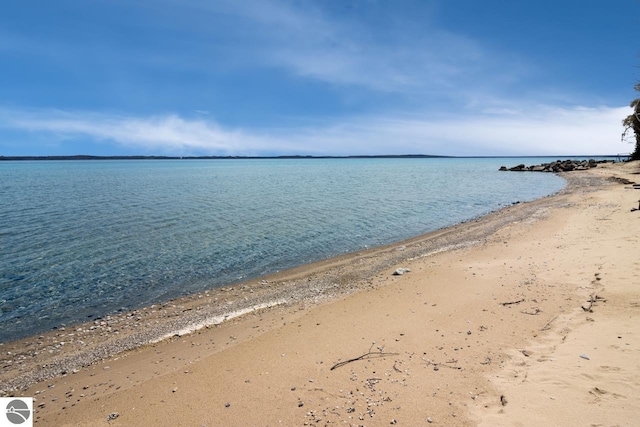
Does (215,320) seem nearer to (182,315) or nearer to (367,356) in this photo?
(182,315)

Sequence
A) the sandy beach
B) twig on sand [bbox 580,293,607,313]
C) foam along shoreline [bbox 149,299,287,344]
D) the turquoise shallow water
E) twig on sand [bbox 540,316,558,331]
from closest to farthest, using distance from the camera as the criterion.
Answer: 1. the sandy beach
2. twig on sand [bbox 540,316,558,331]
3. twig on sand [bbox 580,293,607,313]
4. foam along shoreline [bbox 149,299,287,344]
5. the turquoise shallow water

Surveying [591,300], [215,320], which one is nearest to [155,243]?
[215,320]

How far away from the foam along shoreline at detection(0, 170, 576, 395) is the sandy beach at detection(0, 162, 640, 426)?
6cm

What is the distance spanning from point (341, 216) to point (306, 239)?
23.3ft

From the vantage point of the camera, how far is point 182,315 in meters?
9.88

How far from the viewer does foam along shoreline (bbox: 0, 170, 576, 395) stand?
24.8 ft

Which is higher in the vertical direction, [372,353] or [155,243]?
[372,353]

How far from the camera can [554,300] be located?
832cm

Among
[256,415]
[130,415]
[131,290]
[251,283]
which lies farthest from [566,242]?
[131,290]

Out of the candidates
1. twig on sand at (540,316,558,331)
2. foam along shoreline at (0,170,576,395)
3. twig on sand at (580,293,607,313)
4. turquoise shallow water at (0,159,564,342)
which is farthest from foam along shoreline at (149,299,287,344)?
twig on sand at (580,293,607,313)

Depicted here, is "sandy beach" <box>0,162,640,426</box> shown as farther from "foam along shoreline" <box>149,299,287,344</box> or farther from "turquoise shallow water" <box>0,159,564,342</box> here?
"turquoise shallow water" <box>0,159,564,342</box>

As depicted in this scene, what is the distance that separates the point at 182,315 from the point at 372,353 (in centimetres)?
617

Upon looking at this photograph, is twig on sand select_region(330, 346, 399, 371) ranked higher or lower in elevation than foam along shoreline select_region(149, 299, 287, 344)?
higher

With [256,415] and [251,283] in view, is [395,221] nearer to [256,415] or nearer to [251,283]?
[251,283]
